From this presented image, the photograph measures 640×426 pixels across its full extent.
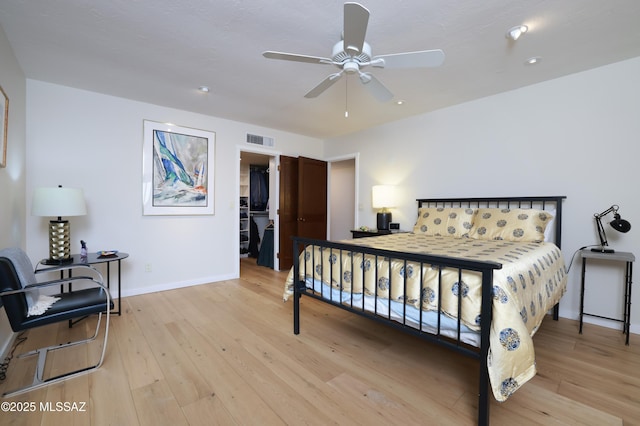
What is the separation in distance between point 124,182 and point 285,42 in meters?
2.70

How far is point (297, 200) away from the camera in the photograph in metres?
5.09

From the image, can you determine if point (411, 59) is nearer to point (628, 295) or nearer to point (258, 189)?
point (628, 295)

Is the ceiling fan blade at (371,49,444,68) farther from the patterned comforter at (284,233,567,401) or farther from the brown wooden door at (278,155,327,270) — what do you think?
the brown wooden door at (278,155,327,270)

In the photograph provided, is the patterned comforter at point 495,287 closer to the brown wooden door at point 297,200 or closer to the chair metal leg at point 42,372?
the chair metal leg at point 42,372

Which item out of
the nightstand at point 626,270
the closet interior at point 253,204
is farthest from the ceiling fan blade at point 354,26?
the closet interior at point 253,204

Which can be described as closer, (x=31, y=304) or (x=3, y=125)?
(x=31, y=304)

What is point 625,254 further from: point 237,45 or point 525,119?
point 237,45

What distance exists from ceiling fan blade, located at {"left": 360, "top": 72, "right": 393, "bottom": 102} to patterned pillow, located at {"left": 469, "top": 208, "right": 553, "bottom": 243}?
1760mm

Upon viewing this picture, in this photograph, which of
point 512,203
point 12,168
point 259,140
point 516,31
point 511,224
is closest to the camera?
point 516,31

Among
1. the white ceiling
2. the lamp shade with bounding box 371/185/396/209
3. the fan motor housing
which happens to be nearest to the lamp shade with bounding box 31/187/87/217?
the white ceiling

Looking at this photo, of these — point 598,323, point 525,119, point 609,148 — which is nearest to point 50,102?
point 525,119

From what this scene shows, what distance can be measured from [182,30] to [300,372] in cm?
266

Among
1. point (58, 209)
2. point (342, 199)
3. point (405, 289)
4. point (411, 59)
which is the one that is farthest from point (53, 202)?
point (342, 199)

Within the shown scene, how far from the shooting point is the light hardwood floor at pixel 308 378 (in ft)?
5.08
